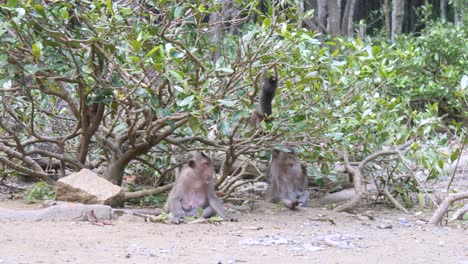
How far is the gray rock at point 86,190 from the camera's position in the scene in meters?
6.16

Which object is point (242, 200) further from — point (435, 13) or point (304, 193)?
point (435, 13)

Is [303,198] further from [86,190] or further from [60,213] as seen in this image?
[60,213]

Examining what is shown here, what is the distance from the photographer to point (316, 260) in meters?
4.39

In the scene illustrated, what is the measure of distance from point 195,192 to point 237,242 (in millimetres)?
1754

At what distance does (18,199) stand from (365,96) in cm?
384

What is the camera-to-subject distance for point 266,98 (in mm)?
5781

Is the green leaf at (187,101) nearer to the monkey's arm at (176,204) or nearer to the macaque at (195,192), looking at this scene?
the monkey's arm at (176,204)

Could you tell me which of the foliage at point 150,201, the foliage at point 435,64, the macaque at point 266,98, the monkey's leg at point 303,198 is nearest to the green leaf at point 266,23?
the macaque at point 266,98

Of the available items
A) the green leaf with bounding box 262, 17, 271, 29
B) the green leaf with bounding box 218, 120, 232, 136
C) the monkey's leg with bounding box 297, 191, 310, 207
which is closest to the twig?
the monkey's leg with bounding box 297, 191, 310, 207

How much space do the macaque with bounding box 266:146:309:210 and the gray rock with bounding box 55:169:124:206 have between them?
196cm

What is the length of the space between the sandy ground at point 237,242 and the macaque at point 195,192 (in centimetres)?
36

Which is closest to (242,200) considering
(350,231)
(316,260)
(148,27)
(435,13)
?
(350,231)

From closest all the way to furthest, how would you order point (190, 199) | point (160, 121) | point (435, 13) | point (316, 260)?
point (316, 260) < point (160, 121) < point (190, 199) < point (435, 13)

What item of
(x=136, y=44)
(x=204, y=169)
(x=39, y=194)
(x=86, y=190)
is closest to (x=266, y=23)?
(x=136, y=44)
